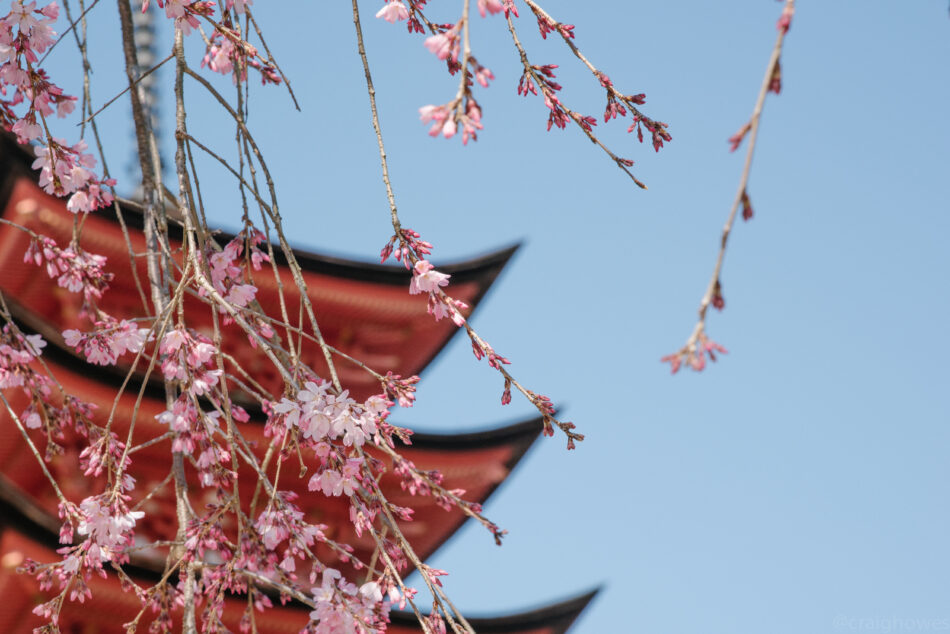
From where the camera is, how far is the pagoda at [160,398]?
4324mm

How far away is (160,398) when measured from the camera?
493 centimetres

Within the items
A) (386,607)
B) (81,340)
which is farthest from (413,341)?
(386,607)

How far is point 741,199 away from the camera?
3.51 feet

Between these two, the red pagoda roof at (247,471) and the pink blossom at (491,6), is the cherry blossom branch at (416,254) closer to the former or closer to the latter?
the pink blossom at (491,6)

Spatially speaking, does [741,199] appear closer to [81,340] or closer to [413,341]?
[81,340]

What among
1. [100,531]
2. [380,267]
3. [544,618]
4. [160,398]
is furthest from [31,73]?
[544,618]

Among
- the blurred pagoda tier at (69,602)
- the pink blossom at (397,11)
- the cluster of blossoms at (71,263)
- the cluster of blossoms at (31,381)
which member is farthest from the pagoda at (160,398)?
the pink blossom at (397,11)

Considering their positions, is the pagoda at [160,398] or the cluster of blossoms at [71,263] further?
the pagoda at [160,398]

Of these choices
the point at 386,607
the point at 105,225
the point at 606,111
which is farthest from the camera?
the point at 105,225

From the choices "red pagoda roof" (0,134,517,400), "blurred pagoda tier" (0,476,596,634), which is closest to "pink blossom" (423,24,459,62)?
"blurred pagoda tier" (0,476,596,634)

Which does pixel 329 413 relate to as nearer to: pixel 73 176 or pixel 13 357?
pixel 73 176

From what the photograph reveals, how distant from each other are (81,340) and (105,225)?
2.73 metres

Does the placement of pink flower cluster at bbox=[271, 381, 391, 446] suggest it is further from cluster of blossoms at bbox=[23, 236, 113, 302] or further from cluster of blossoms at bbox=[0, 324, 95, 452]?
cluster of blossoms at bbox=[23, 236, 113, 302]

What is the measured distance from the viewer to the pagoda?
4.32m
